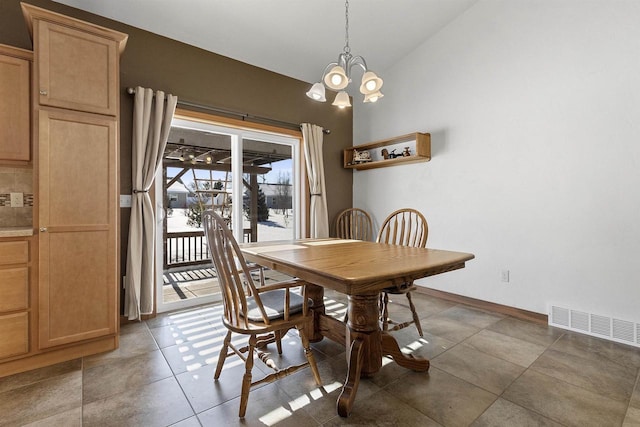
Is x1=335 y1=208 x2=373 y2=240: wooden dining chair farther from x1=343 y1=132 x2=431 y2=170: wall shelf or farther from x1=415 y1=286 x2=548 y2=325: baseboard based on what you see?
x1=415 y1=286 x2=548 y2=325: baseboard

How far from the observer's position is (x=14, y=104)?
2.03 metres

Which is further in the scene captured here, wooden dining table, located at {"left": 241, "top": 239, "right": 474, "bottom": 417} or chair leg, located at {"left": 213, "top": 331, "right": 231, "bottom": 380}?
chair leg, located at {"left": 213, "top": 331, "right": 231, "bottom": 380}

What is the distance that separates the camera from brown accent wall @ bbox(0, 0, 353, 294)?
2.49 metres

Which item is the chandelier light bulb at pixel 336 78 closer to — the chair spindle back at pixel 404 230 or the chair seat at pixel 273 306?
the chair spindle back at pixel 404 230

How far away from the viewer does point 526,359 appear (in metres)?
2.02

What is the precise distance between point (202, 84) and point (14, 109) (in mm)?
1476

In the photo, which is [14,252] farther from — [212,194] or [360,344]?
[360,344]

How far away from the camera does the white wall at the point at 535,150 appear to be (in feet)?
7.58

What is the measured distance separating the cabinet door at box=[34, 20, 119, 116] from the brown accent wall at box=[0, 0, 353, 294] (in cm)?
56

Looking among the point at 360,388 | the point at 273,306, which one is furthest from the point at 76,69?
the point at 360,388

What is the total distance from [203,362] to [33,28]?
2.39 meters

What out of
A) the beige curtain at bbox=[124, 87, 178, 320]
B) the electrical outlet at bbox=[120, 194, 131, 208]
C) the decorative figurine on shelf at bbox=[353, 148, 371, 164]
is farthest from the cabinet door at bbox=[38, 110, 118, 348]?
the decorative figurine on shelf at bbox=[353, 148, 371, 164]

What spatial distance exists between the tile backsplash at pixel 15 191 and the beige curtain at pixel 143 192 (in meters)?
0.68

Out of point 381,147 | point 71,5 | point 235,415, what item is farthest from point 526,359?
point 71,5
